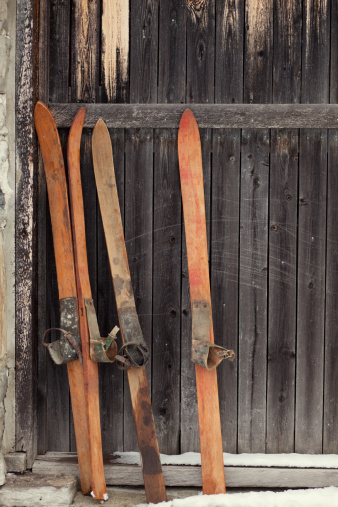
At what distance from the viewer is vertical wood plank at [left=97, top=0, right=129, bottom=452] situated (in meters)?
2.17

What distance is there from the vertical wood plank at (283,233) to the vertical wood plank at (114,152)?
0.71 meters

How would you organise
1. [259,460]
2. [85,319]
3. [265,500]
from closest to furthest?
1. [265,500]
2. [85,319]
3. [259,460]

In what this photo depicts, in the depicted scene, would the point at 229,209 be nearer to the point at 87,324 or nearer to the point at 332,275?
the point at 332,275

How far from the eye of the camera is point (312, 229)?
2172 mm

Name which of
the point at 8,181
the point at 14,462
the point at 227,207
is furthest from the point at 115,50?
the point at 14,462

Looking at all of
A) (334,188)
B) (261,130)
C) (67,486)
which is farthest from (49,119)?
(67,486)

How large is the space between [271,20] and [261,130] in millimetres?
515

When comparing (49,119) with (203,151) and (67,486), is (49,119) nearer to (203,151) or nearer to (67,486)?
(203,151)

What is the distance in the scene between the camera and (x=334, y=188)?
2.17 meters

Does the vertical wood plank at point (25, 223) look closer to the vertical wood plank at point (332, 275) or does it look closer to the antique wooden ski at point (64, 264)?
the antique wooden ski at point (64, 264)

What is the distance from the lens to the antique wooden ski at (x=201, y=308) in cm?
198

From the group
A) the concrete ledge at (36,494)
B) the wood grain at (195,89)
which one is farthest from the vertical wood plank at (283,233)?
the concrete ledge at (36,494)

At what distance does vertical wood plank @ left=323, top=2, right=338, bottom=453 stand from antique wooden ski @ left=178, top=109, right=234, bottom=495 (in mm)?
577

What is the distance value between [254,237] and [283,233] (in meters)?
0.14
